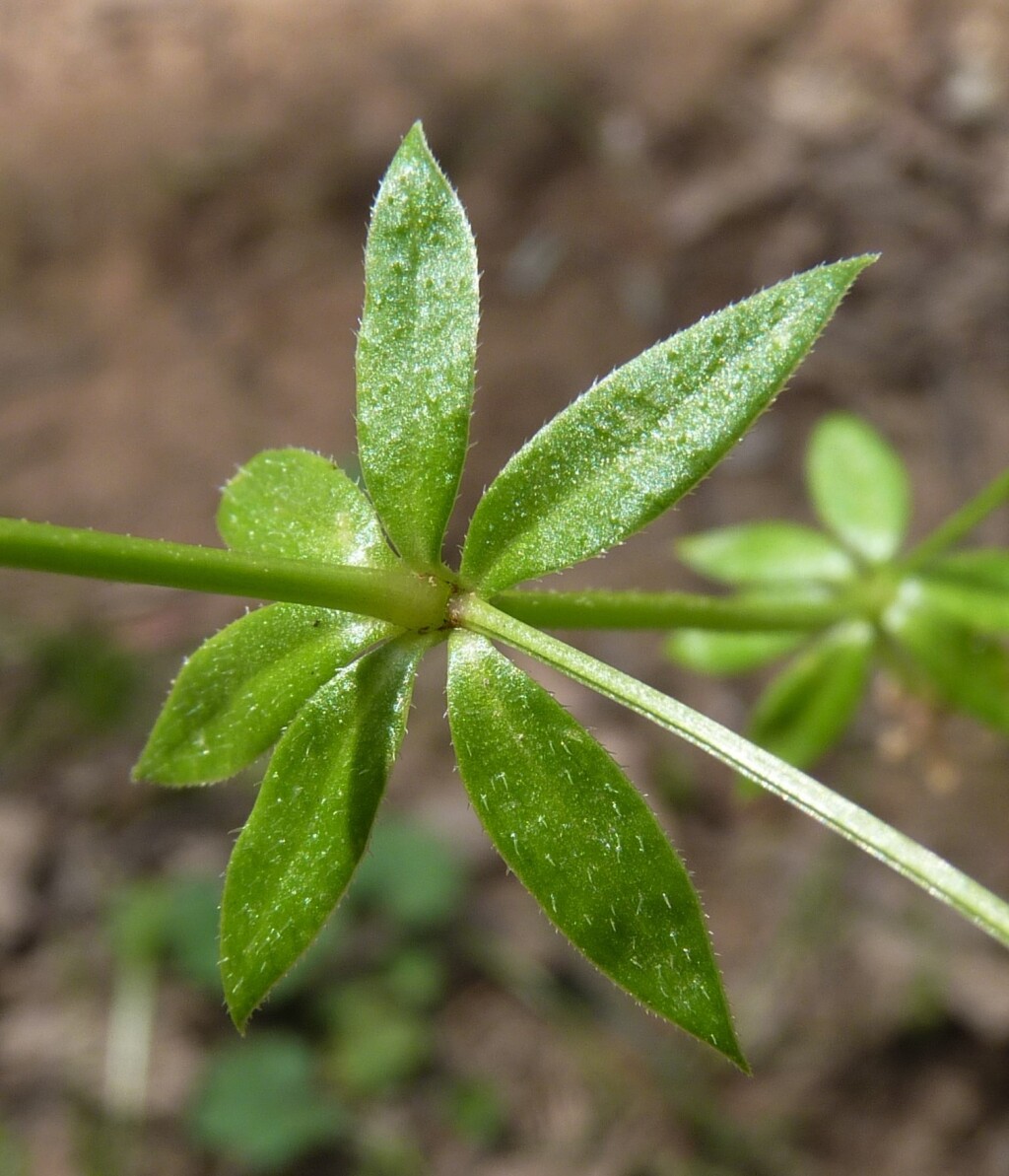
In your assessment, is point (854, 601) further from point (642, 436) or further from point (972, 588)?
point (642, 436)

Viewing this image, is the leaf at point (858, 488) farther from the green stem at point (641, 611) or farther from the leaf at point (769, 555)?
the green stem at point (641, 611)

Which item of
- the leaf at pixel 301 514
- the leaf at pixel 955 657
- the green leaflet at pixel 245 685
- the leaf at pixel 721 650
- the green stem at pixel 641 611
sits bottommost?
the leaf at pixel 955 657

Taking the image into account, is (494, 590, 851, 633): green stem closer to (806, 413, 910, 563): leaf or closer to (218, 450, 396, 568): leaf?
(218, 450, 396, 568): leaf

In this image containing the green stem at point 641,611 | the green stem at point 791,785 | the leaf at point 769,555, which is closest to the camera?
the green stem at point 791,785

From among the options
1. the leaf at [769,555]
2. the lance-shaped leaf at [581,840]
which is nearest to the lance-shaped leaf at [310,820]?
the lance-shaped leaf at [581,840]

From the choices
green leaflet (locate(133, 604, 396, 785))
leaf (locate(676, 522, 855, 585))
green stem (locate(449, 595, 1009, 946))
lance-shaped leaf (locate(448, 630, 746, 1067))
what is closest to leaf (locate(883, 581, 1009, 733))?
leaf (locate(676, 522, 855, 585))

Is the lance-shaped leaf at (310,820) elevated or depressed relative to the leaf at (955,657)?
elevated

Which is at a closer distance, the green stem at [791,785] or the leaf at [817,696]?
the green stem at [791,785]

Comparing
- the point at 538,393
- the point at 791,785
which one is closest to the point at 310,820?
the point at 791,785
